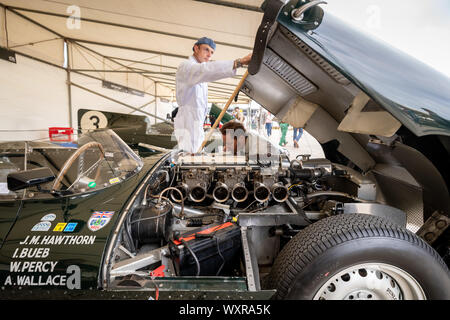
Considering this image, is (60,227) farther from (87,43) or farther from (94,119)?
(87,43)

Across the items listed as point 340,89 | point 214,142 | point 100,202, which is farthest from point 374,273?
point 214,142

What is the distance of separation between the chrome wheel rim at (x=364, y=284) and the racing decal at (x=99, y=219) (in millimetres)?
1124

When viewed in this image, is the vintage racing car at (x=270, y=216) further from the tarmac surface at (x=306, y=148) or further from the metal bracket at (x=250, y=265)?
the tarmac surface at (x=306, y=148)

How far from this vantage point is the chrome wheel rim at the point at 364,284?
3.79 feet

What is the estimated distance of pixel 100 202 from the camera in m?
1.24

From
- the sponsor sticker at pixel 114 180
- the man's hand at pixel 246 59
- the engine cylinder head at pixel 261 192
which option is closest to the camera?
the sponsor sticker at pixel 114 180

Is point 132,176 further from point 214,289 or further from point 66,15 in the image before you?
point 66,15

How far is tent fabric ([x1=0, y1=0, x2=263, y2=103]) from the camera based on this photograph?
174 inches

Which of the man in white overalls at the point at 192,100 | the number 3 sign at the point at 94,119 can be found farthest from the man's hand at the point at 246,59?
the number 3 sign at the point at 94,119

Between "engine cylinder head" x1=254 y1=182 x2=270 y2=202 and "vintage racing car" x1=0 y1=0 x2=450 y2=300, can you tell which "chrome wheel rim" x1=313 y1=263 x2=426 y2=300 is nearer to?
"vintage racing car" x1=0 y1=0 x2=450 y2=300

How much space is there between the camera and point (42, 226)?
109 cm

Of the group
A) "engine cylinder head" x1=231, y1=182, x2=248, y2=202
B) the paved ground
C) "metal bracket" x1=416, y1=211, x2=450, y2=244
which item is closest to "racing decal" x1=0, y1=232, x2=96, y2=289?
"engine cylinder head" x1=231, y1=182, x2=248, y2=202

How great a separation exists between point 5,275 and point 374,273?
5.68 ft
